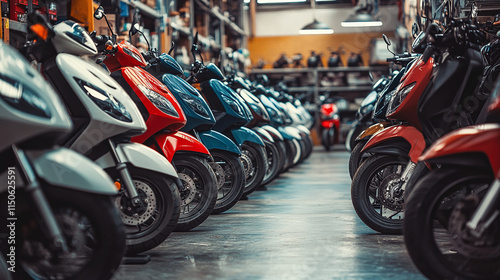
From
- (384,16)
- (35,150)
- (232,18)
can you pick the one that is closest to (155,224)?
(35,150)

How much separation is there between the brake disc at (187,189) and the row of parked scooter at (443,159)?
2.58 ft

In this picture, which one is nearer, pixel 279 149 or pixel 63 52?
pixel 63 52

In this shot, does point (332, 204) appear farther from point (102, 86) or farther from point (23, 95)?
point (23, 95)

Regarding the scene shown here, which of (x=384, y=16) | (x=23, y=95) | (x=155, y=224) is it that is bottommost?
(x=384, y=16)

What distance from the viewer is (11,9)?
4105 mm

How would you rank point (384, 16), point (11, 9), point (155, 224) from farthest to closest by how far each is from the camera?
point (384, 16) < point (11, 9) < point (155, 224)

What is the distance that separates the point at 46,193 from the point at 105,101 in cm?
57

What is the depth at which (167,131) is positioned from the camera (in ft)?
10.9

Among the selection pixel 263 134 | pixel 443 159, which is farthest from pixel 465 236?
pixel 263 134

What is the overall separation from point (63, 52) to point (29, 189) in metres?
0.81

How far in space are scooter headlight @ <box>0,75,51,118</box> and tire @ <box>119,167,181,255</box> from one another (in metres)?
0.74

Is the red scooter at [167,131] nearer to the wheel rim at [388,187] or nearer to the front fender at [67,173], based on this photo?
the wheel rim at [388,187]

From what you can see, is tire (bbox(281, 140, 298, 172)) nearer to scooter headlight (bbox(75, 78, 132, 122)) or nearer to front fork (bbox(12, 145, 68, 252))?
scooter headlight (bbox(75, 78, 132, 122))

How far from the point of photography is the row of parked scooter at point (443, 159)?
2.12 meters
